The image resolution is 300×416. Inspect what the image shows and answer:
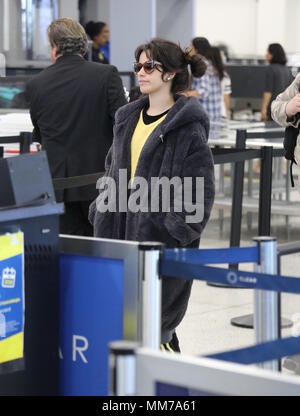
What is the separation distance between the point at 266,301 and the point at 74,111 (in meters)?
3.12

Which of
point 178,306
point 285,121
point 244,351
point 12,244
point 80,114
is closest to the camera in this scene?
point 244,351

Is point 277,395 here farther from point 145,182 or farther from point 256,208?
point 256,208

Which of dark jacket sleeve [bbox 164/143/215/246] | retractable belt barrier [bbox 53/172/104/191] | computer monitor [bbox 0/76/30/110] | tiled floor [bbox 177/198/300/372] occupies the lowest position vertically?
tiled floor [bbox 177/198/300/372]

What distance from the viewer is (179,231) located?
4.07 metres

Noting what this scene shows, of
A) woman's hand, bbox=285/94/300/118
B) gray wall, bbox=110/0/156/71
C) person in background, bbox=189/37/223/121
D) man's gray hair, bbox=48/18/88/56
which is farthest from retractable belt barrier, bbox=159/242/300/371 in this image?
gray wall, bbox=110/0/156/71

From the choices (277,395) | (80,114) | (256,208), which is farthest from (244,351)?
(256,208)

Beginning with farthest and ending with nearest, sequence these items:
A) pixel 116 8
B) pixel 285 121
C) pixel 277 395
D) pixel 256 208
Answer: pixel 116 8, pixel 256 208, pixel 285 121, pixel 277 395

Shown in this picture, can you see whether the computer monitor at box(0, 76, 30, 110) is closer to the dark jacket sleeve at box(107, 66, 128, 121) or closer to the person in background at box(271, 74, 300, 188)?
the dark jacket sleeve at box(107, 66, 128, 121)

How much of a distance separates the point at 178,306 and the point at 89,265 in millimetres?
1019

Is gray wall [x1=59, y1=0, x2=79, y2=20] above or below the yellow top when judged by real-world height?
above

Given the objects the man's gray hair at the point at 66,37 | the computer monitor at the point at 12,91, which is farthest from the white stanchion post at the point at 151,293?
the computer monitor at the point at 12,91

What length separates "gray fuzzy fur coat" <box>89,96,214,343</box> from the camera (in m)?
4.06

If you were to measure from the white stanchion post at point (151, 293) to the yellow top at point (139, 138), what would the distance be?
1337 millimetres

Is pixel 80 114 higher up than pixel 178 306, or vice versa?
pixel 80 114
